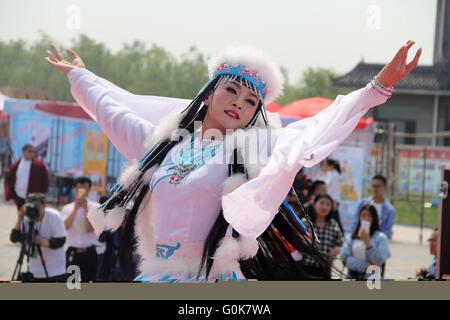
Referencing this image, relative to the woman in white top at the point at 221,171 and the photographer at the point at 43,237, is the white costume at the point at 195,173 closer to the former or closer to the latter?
the woman in white top at the point at 221,171

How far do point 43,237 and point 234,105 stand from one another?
3.06 m

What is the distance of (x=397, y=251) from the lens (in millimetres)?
9438

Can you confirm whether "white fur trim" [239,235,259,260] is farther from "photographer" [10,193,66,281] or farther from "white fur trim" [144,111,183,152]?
"photographer" [10,193,66,281]

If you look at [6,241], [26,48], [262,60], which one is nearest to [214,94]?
[262,60]

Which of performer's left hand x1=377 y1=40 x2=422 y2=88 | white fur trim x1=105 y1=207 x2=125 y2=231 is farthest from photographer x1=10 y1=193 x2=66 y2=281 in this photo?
performer's left hand x1=377 y1=40 x2=422 y2=88

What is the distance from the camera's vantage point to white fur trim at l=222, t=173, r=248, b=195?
248 centimetres

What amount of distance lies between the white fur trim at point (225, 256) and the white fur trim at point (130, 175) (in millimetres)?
383

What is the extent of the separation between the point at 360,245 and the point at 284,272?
294 centimetres

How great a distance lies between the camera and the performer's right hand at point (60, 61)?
2921mm

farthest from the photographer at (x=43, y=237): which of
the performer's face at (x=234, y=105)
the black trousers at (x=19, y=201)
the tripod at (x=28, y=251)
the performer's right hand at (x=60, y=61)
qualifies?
the performer's face at (x=234, y=105)

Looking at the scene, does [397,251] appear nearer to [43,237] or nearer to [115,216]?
[43,237]

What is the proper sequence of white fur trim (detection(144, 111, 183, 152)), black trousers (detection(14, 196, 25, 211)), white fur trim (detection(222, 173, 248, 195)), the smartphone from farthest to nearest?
black trousers (detection(14, 196, 25, 211)) → the smartphone → white fur trim (detection(144, 111, 183, 152)) → white fur trim (detection(222, 173, 248, 195))

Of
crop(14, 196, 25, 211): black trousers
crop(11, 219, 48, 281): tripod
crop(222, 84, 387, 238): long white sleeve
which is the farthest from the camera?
crop(14, 196, 25, 211): black trousers
